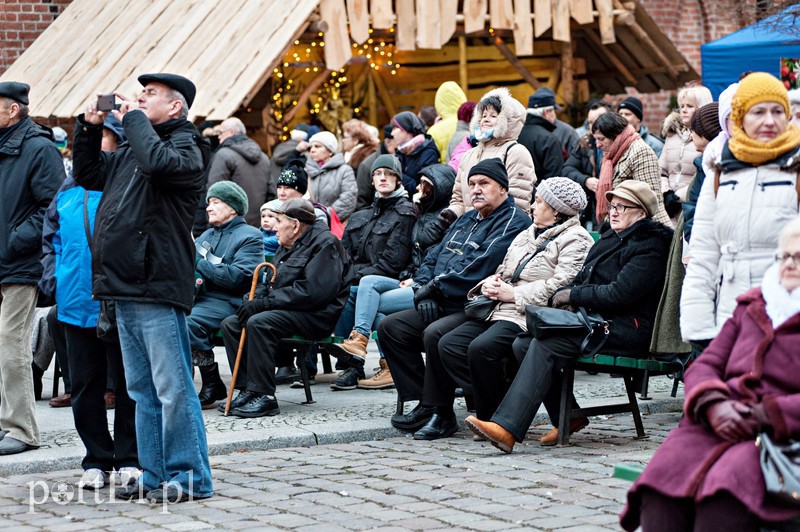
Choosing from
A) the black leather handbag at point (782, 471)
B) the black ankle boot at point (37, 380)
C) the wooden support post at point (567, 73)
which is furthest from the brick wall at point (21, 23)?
the black leather handbag at point (782, 471)

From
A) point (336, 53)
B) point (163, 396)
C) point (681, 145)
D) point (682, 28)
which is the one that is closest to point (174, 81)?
point (163, 396)

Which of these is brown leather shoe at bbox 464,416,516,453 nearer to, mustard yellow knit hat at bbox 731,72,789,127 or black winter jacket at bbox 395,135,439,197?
mustard yellow knit hat at bbox 731,72,789,127

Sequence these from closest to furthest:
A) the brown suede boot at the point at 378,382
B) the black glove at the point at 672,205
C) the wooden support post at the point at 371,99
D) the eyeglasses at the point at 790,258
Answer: the eyeglasses at the point at 790,258
the black glove at the point at 672,205
the brown suede boot at the point at 378,382
the wooden support post at the point at 371,99

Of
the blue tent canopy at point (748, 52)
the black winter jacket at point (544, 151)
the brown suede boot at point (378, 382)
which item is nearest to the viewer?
the brown suede boot at point (378, 382)

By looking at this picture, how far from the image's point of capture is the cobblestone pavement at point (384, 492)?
18.6ft

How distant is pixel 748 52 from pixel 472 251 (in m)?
6.97

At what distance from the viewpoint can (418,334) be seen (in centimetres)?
823

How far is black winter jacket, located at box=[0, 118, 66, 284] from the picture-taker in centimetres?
742

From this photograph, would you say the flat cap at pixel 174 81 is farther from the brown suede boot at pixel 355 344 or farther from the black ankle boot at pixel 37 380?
the black ankle boot at pixel 37 380

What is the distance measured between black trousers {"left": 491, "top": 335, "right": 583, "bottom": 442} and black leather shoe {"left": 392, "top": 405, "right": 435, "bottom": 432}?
81cm

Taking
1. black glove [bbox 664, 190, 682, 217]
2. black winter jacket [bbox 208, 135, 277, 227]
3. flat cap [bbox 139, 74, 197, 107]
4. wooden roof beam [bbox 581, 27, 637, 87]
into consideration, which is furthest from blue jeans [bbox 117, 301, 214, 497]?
wooden roof beam [bbox 581, 27, 637, 87]

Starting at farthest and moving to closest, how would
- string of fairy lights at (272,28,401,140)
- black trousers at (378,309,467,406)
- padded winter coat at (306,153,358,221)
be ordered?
string of fairy lights at (272,28,401,140)
padded winter coat at (306,153,358,221)
black trousers at (378,309,467,406)

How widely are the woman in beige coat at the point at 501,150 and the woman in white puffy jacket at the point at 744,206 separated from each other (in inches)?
140

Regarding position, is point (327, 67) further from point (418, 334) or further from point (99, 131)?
point (99, 131)
